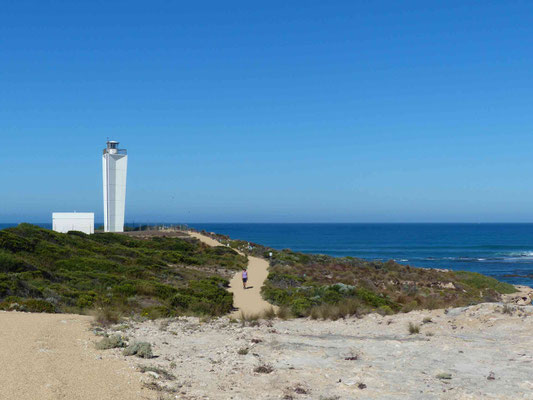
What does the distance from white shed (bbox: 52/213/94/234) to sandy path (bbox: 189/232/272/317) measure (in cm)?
1710

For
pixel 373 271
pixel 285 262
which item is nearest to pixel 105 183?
pixel 285 262

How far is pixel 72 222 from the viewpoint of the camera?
4712 centimetres

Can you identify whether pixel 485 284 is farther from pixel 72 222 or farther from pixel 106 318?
pixel 72 222

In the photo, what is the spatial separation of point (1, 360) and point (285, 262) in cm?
3310

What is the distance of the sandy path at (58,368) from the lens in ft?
23.1

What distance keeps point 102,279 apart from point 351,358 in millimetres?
15343

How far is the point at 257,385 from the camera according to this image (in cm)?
830

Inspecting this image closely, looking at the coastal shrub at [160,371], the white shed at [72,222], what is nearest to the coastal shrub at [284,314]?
the coastal shrub at [160,371]

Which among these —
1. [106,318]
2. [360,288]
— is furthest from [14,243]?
[360,288]

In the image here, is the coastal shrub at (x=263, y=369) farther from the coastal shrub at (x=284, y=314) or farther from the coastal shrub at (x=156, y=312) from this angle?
the coastal shrub at (x=284, y=314)

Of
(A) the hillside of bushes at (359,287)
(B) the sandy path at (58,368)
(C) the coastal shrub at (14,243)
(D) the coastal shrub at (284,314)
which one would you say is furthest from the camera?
(C) the coastal shrub at (14,243)

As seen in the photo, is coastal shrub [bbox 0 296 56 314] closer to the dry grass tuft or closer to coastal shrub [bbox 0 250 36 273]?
the dry grass tuft

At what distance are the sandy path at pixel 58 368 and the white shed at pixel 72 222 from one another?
37047 millimetres

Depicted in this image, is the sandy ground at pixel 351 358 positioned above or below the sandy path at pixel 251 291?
above
